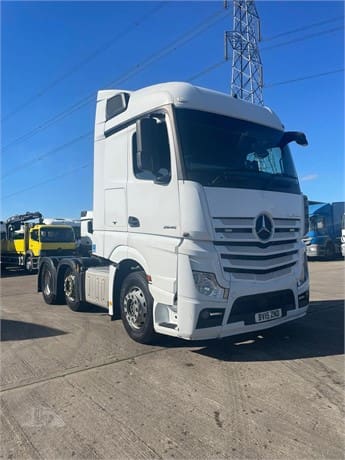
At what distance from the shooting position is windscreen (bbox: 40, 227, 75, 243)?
64.3 feet

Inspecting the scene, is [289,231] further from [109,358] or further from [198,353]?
[109,358]

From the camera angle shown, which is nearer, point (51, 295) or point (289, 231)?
point (289, 231)

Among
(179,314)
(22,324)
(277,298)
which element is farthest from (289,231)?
(22,324)

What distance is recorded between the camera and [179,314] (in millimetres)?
4258

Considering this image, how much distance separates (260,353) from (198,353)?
2.55 feet

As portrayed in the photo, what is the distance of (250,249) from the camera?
4.54 metres

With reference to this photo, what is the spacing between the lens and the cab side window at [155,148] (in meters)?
4.48

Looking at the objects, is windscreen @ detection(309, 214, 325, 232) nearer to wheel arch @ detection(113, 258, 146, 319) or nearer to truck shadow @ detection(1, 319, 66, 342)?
wheel arch @ detection(113, 258, 146, 319)

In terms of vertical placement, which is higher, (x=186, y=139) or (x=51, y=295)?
(x=186, y=139)

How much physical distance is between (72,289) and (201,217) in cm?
424

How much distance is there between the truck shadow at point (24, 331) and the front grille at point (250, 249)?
→ 3154 mm

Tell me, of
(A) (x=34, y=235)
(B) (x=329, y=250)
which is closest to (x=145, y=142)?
(A) (x=34, y=235)

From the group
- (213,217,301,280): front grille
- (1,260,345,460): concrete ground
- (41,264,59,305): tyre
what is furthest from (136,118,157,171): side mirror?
(41,264,59,305): tyre

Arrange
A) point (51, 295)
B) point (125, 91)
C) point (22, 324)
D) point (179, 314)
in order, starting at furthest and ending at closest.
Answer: point (51, 295) → point (22, 324) → point (125, 91) → point (179, 314)
